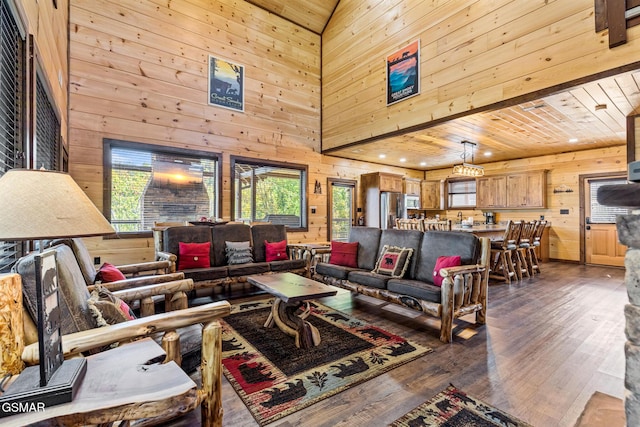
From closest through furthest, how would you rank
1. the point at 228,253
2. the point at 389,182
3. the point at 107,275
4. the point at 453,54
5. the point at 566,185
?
the point at 107,275 < the point at 453,54 < the point at 228,253 < the point at 566,185 < the point at 389,182

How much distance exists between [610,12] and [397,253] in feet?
10.5

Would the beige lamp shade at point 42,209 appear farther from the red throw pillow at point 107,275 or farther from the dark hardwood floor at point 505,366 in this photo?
the red throw pillow at point 107,275

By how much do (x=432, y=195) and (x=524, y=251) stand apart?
11.8 feet

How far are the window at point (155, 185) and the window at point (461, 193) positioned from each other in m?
7.25

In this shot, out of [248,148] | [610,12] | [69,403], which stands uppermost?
[610,12]

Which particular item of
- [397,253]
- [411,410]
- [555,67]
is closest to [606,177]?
[555,67]

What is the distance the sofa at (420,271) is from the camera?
9.47ft

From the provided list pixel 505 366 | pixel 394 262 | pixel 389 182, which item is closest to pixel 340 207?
pixel 389 182

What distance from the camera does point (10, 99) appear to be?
5.28ft

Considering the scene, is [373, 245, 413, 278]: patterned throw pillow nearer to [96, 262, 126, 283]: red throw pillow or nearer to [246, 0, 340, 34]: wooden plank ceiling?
[96, 262, 126, 283]: red throw pillow

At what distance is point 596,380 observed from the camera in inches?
84.9

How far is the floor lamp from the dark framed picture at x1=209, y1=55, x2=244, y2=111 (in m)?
4.84

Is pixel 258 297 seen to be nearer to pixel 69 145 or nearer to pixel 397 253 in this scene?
pixel 397 253

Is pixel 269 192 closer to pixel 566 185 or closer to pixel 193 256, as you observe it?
pixel 193 256
